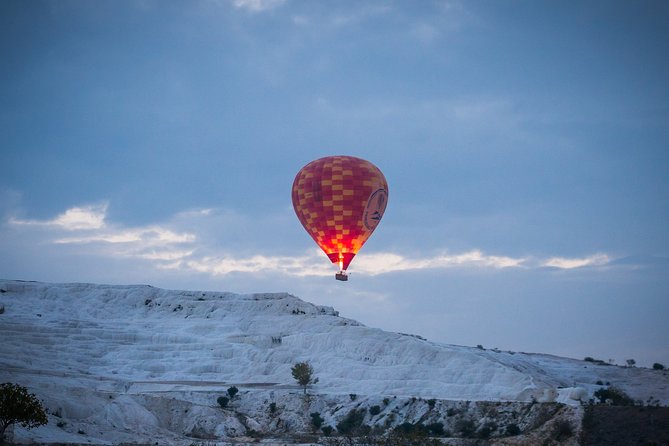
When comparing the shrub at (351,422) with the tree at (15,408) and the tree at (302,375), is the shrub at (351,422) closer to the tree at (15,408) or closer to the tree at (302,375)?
the tree at (302,375)

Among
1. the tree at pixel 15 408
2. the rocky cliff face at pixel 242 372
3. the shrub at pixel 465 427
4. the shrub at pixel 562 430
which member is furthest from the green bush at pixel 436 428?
the tree at pixel 15 408

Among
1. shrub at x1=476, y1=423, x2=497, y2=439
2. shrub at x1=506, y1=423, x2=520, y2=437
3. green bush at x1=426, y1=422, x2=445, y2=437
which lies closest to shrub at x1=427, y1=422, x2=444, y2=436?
green bush at x1=426, y1=422, x2=445, y2=437

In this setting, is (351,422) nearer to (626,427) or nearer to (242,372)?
(626,427)

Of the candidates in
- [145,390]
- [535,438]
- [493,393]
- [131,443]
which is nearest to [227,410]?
[145,390]

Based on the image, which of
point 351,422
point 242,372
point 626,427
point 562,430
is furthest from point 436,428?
point 242,372

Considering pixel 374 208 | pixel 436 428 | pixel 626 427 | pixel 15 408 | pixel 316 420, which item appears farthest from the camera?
pixel 316 420

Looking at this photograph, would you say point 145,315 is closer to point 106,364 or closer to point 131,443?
point 106,364
